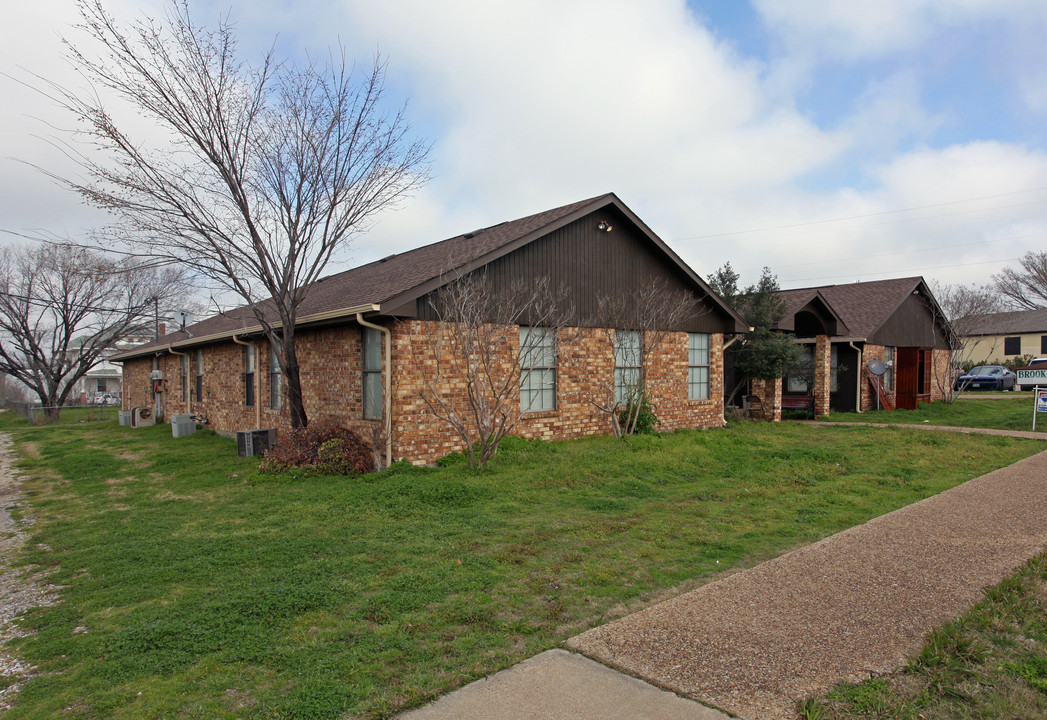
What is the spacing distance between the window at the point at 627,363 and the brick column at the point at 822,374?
9.33 m

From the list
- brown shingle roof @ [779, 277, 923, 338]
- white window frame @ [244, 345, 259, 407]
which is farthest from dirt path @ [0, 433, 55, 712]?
brown shingle roof @ [779, 277, 923, 338]

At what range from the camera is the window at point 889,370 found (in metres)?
22.8

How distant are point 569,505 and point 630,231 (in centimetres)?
785

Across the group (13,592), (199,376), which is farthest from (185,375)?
(13,592)

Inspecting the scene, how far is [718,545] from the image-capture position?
6.05m

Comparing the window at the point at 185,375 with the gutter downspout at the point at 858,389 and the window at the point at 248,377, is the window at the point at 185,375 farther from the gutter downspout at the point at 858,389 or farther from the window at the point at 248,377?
the gutter downspout at the point at 858,389

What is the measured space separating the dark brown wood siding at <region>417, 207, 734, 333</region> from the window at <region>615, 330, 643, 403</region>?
0.83 meters

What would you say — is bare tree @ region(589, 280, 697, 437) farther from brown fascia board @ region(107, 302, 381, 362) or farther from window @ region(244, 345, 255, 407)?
window @ region(244, 345, 255, 407)

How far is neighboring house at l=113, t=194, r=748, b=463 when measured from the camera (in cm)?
1009

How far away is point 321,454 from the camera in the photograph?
1016cm

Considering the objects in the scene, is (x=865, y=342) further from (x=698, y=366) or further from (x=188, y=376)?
(x=188, y=376)

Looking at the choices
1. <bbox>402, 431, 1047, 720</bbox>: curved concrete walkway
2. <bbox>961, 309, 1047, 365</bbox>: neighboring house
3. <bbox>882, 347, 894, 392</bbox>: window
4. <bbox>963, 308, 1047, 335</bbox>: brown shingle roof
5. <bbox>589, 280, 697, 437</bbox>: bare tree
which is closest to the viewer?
<bbox>402, 431, 1047, 720</bbox>: curved concrete walkway

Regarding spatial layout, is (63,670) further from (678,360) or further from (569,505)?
(678,360)

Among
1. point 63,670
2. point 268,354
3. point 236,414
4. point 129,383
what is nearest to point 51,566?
point 63,670
